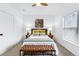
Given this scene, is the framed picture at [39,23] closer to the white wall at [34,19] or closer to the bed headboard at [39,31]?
the white wall at [34,19]

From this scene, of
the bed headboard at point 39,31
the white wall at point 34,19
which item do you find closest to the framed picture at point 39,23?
the white wall at point 34,19

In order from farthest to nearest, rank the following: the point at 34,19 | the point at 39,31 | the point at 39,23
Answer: the point at 39,31
the point at 39,23
the point at 34,19

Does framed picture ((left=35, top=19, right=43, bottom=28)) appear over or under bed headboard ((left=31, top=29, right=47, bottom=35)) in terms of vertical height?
over

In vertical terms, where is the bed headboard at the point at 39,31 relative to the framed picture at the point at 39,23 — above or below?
below

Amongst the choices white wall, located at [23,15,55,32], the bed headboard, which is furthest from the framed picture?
the bed headboard

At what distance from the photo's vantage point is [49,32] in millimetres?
8102

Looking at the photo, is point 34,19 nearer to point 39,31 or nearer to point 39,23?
point 39,23

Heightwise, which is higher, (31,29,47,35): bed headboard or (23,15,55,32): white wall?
(23,15,55,32): white wall

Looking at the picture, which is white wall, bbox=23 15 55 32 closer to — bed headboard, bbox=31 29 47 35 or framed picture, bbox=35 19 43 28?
framed picture, bbox=35 19 43 28

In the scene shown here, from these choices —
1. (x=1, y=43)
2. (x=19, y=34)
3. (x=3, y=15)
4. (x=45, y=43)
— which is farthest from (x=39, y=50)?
(x=19, y=34)

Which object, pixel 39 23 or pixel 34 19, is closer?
pixel 34 19

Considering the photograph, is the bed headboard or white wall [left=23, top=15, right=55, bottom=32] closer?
→ white wall [left=23, top=15, right=55, bottom=32]

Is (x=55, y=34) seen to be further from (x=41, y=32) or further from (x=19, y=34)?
(x=19, y=34)

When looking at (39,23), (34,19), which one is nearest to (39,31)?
(39,23)
